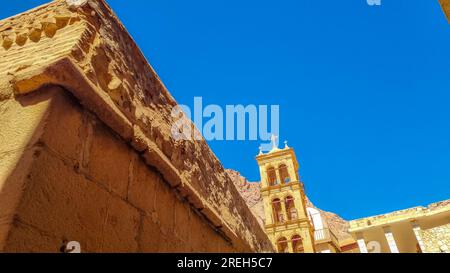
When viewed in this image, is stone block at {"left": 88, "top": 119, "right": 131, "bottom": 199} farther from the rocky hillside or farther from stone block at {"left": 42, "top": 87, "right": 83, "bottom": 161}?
the rocky hillside

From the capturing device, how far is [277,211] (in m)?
29.6

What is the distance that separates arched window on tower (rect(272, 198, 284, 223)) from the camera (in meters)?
28.7

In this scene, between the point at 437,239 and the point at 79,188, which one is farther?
the point at 437,239

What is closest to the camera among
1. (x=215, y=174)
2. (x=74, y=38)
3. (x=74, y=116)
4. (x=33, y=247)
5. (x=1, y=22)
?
(x=33, y=247)

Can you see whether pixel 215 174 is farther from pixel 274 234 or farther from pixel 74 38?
pixel 274 234

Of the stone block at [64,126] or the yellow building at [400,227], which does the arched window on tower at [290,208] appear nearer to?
the yellow building at [400,227]

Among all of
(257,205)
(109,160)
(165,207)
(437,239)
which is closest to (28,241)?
(109,160)

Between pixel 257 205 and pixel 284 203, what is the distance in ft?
127

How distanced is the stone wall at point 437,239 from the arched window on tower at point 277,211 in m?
13.9

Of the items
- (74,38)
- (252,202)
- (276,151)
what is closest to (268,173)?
(276,151)

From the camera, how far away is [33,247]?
1318 mm

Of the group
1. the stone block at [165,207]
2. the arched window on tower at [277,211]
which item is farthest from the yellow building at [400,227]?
the stone block at [165,207]

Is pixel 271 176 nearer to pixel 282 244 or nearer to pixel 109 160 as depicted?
pixel 282 244
